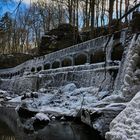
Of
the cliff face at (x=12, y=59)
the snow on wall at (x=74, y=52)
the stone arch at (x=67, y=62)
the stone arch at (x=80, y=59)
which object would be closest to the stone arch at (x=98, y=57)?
the snow on wall at (x=74, y=52)

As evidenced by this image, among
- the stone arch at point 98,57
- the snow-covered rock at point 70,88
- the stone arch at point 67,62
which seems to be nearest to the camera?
the snow-covered rock at point 70,88

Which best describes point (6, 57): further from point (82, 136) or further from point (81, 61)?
point (82, 136)

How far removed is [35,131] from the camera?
11.1m

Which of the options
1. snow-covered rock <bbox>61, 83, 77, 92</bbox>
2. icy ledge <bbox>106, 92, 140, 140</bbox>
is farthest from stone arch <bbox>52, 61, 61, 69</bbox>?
icy ledge <bbox>106, 92, 140, 140</bbox>

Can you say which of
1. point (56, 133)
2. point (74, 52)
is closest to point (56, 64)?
point (74, 52)

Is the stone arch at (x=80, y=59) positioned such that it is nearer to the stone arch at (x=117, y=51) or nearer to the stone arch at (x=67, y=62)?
the stone arch at (x=67, y=62)

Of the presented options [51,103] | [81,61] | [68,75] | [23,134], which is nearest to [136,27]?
[23,134]

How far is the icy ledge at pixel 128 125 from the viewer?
5941 millimetres

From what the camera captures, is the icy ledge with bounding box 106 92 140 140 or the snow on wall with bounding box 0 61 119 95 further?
the snow on wall with bounding box 0 61 119 95

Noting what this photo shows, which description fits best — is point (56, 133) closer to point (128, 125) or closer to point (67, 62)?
point (128, 125)

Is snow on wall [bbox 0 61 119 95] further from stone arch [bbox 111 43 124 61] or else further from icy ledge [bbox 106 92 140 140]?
icy ledge [bbox 106 92 140 140]

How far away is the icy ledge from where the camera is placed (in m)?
5.94

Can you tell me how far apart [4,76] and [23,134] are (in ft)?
119

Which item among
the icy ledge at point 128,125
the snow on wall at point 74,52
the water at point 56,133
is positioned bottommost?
the water at point 56,133
